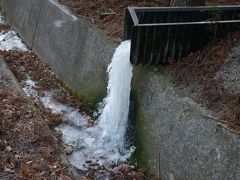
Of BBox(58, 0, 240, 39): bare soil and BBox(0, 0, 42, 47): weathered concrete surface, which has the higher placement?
BBox(58, 0, 240, 39): bare soil

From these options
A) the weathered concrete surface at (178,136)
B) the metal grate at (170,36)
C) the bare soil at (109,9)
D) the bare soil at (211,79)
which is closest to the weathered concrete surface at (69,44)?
the bare soil at (109,9)

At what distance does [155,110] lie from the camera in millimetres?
7336

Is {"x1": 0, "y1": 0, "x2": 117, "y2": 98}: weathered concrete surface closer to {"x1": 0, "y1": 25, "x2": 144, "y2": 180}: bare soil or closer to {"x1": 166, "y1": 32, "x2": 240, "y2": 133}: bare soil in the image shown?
{"x1": 0, "y1": 25, "x2": 144, "y2": 180}: bare soil

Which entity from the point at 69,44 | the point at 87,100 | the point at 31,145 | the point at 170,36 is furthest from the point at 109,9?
the point at 31,145

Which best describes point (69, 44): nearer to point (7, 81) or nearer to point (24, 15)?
point (7, 81)

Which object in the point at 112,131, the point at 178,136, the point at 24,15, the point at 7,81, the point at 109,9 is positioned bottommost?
the point at 112,131

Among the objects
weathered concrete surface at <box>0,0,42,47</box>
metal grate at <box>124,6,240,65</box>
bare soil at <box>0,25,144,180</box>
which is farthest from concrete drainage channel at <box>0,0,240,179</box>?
weathered concrete surface at <box>0,0,42,47</box>

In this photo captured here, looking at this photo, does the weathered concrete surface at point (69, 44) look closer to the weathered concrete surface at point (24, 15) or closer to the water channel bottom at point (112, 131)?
the weathered concrete surface at point (24, 15)

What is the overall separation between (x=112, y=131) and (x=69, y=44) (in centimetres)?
335

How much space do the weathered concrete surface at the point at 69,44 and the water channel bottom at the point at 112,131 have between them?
2.24 feet

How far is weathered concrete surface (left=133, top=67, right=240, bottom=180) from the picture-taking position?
19.2ft

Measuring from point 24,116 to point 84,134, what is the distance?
1.42 metres

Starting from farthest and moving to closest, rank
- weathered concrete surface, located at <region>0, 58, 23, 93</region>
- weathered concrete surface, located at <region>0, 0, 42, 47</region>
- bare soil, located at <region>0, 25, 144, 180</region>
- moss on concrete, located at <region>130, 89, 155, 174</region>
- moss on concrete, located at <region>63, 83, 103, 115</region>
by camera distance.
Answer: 1. weathered concrete surface, located at <region>0, 0, 42, 47</region>
2. moss on concrete, located at <region>63, 83, 103, 115</region>
3. weathered concrete surface, located at <region>0, 58, 23, 93</region>
4. moss on concrete, located at <region>130, 89, 155, 174</region>
5. bare soil, located at <region>0, 25, 144, 180</region>

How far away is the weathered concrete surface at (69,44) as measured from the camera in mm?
9373
